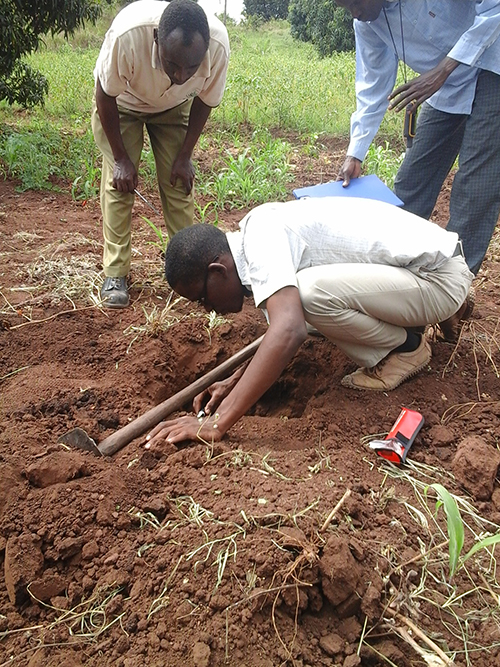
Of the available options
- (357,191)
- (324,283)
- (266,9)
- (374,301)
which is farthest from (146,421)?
(266,9)

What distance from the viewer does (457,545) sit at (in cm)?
143

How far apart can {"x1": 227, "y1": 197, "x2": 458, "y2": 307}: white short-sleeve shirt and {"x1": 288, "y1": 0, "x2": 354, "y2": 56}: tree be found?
13164 millimetres

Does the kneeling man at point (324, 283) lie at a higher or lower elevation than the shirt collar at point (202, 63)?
lower

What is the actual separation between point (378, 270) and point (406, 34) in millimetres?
1307

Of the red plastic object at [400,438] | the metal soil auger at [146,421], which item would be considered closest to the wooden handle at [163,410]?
the metal soil auger at [146,421]

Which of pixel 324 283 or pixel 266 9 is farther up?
pixel 266 9

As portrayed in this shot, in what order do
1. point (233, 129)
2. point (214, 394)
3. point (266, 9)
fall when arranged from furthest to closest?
point (266, 9) < point (233, 129) < point (214, 394)

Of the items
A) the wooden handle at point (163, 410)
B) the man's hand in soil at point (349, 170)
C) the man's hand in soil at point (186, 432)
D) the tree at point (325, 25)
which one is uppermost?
the tree at point (325, 25)

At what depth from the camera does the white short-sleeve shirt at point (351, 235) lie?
2203mm

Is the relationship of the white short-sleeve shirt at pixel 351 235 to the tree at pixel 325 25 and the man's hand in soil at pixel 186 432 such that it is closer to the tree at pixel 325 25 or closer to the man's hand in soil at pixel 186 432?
the man's hand in soil at pixel 186 432

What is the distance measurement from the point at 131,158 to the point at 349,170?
123cm

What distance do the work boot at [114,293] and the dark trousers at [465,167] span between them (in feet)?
5.52

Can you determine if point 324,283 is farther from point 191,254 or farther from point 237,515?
point 237,515

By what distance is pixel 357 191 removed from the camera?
9.79 ft
